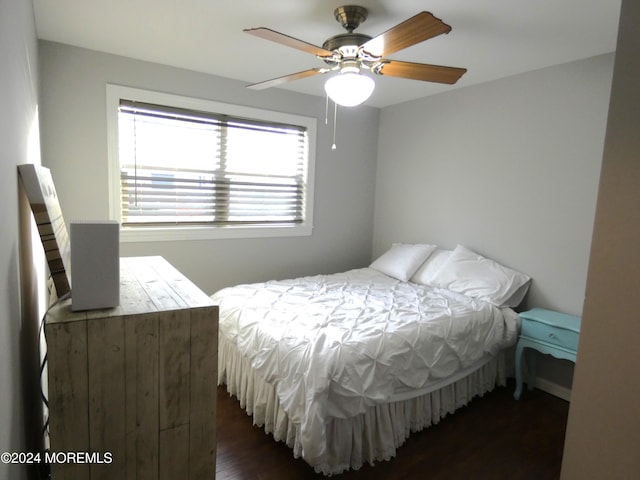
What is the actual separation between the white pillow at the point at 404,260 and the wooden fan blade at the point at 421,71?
178cm

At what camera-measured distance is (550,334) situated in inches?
99.5

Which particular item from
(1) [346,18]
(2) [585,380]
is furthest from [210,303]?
(1) [346,18]

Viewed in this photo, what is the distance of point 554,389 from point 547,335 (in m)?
0.58

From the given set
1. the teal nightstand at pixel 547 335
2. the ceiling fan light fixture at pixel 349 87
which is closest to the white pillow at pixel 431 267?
the teal nightstand at pixel 547 335

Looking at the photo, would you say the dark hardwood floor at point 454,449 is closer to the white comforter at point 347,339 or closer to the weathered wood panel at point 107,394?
the white comforter at point 347,339

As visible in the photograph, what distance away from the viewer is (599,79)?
99.3 inches

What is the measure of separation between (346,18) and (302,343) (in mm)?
1747

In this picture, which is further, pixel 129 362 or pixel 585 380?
pixel 585 380

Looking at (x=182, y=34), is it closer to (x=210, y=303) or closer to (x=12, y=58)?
(x=12, y=58)

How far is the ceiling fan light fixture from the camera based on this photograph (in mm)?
1885

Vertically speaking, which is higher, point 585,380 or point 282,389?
point 585,380

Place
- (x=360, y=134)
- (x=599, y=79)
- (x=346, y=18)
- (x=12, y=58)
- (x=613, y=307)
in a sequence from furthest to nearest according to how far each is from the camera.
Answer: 1. (x=360, y=134)
2. (x=599, y=79)
3. (x=346, y=18)
4. (x=613, y=307)
5. (x=12, y=58)

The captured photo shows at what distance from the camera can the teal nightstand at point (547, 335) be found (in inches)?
95.8

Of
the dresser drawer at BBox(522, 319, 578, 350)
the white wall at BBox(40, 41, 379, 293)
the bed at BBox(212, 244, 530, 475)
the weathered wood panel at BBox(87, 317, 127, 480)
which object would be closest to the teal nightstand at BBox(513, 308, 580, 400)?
the dresser drawer at BBox(522, 319, 578, 350)
